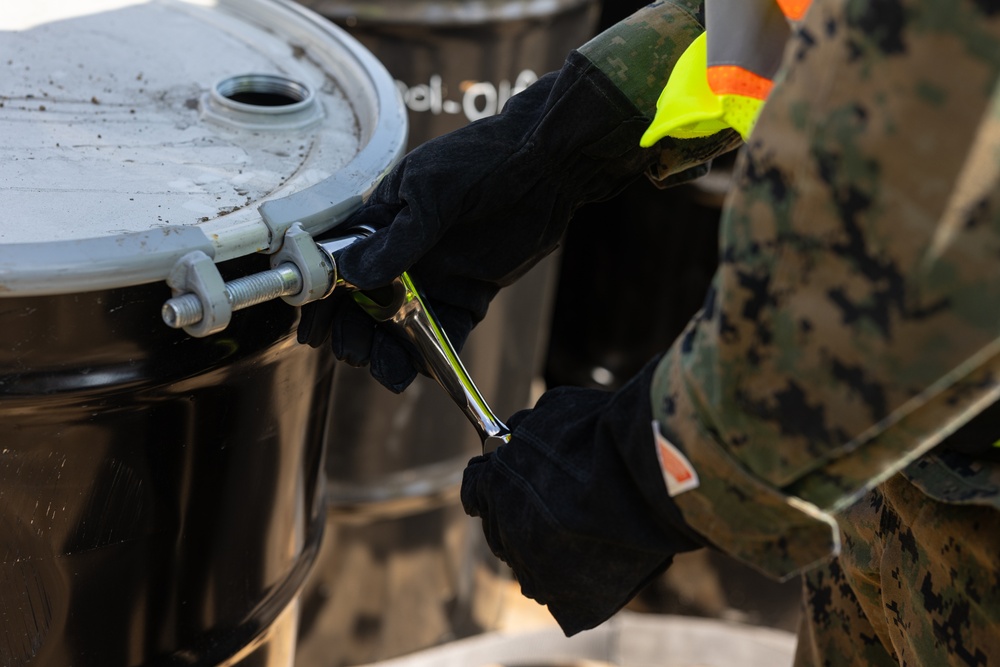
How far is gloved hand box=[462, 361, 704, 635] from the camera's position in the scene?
29.4 inches

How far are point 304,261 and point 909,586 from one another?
23.6 inches

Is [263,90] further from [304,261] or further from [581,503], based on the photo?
[581,503]

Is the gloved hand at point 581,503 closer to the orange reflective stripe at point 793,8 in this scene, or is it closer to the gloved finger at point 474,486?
the gloved finger at point 474,486

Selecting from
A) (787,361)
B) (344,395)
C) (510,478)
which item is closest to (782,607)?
(344,395)

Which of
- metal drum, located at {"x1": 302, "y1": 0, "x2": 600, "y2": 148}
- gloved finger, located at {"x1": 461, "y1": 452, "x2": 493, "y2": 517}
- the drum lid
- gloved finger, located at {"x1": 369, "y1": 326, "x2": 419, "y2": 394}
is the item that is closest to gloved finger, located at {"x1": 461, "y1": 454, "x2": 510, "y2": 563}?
gloved finger, located at {"x1": 461, "y1": 452, "x2": 493, "y2": 517}

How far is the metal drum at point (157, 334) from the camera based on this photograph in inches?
29.3

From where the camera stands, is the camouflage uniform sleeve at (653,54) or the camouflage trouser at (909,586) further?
the camouflage uniform sleeve at (653,54)

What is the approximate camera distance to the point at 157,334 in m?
0.78

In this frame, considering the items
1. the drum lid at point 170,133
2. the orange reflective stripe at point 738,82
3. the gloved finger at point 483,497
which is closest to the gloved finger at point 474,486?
the gloved finger at point 483,497

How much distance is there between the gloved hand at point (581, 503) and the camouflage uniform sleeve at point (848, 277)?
0.05 meters

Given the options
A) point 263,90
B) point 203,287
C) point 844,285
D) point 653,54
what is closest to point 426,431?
point 263,90

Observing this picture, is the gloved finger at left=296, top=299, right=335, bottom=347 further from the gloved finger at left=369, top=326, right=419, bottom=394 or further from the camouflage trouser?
the camouflage trouser

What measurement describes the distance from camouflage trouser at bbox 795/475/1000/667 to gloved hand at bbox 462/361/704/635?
0.26 meters

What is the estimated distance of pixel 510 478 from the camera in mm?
805
